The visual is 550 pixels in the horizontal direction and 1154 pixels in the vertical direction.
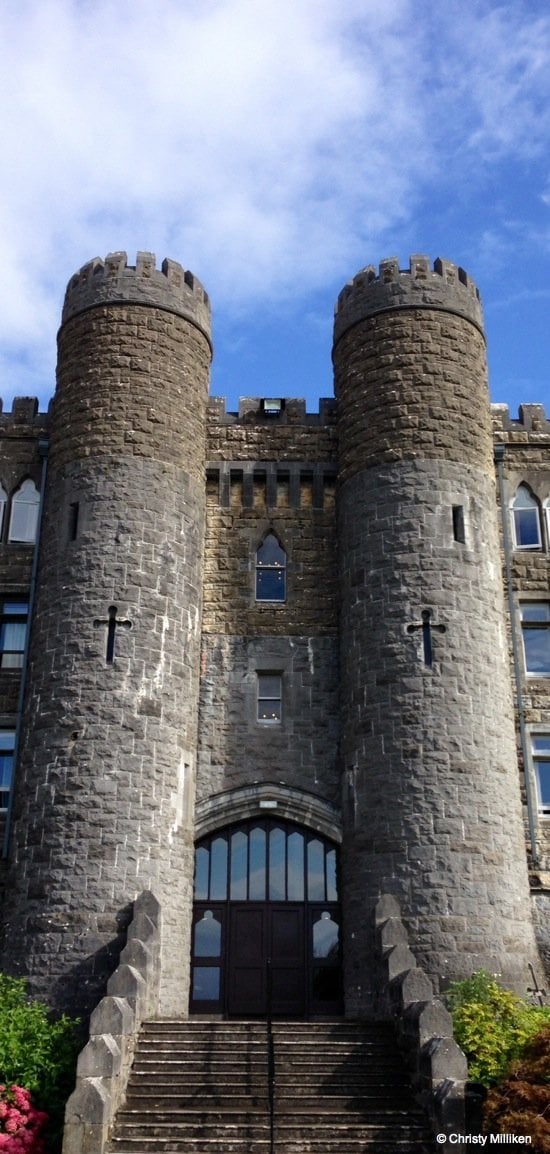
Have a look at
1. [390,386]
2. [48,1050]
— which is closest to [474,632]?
[390,386]

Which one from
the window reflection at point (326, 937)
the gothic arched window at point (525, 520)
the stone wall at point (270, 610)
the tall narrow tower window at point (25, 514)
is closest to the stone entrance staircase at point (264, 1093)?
the window reflection at point (326, 937)

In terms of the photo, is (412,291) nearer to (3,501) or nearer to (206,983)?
(3,501)

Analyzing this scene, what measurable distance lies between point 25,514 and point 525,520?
9213 mm

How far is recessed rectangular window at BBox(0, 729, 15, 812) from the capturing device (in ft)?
67.1

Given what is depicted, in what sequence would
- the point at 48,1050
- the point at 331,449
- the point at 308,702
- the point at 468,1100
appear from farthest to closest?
the point at 331,449 → the point at 308,702 → the point at 48,1050 → the point at 468,1100

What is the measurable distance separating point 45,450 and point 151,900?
8.61 m

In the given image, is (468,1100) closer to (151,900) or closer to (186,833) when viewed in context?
(151,900)

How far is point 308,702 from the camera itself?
21094 millimetres

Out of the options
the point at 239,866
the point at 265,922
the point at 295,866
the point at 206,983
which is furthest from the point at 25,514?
the point at 206,983

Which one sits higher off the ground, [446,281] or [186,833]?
[446,281]

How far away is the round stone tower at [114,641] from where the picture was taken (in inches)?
717

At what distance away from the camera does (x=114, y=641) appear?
19.6m

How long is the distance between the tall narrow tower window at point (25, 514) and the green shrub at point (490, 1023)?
425 inches

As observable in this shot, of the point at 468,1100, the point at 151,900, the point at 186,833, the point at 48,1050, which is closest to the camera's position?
the point at 468,1100
